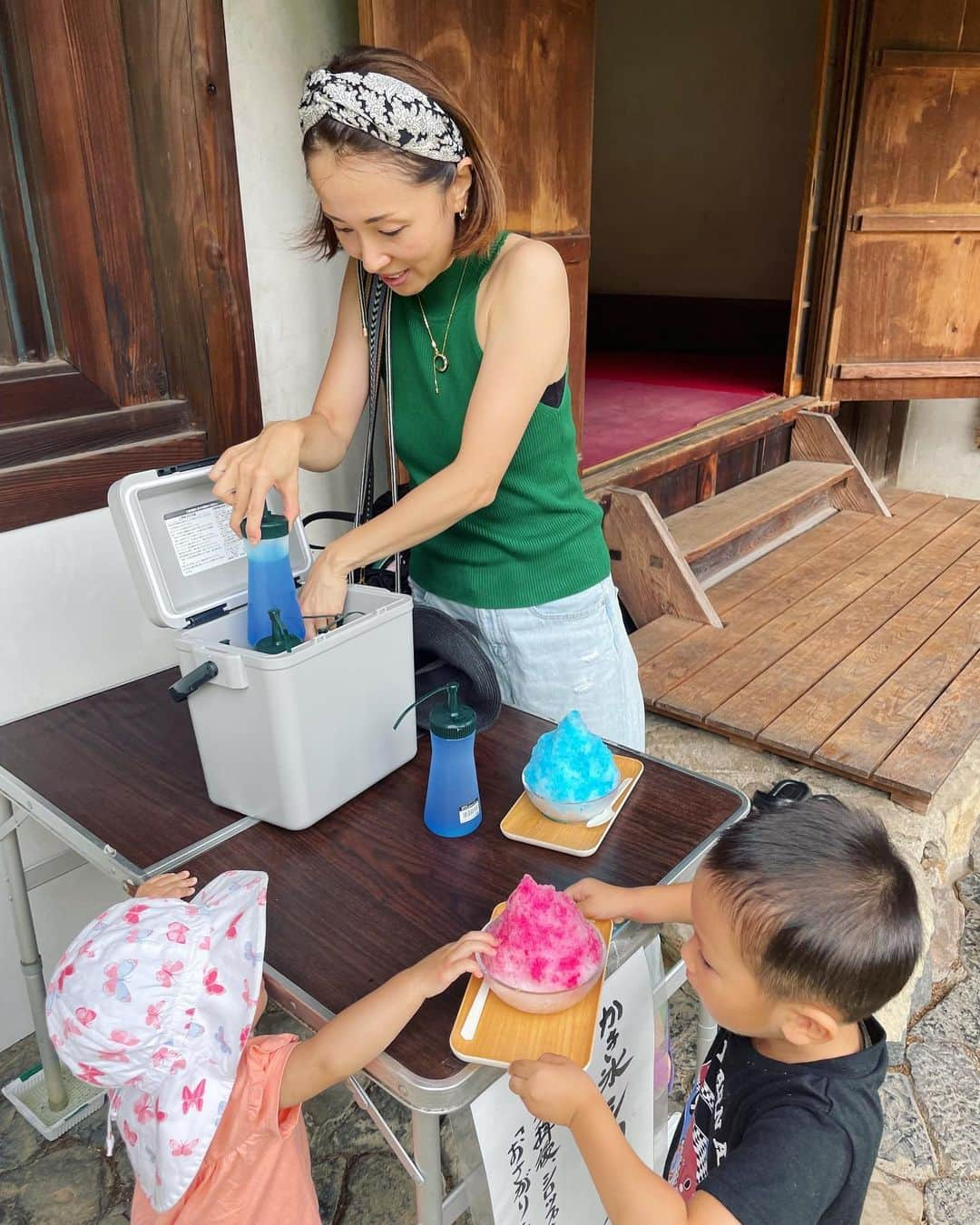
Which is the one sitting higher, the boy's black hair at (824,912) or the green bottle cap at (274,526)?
the green bottle cap at (274,526)

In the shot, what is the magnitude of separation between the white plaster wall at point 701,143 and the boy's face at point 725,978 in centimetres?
613

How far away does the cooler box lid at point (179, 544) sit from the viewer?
1350 mm

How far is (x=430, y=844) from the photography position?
1.28 metres

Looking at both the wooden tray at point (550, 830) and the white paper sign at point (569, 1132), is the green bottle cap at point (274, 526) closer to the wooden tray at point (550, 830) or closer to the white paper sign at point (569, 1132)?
the wooden tray at point (550, 830)

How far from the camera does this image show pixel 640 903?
A: 1.13 metres

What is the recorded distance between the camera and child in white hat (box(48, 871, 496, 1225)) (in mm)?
985

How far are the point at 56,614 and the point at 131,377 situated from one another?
1.69 ft

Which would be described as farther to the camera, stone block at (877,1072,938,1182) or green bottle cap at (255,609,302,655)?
stone block at (877,1072,938,1182)

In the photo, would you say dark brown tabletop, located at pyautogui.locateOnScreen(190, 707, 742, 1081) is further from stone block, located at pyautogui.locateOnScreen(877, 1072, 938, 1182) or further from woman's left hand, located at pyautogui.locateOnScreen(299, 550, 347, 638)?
stone block, located at pyautogui.locateOnScreen(877, 1072, 938, 1182)

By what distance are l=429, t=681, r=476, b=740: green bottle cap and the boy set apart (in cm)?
36

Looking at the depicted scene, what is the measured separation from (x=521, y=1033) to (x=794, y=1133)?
0.30m

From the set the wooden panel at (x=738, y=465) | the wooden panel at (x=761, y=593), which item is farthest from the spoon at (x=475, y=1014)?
the wooden panel at (x=738, y=465)

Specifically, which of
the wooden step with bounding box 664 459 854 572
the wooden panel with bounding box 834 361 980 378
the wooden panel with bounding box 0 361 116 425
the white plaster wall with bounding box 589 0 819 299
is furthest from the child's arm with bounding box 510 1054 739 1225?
the white plaster wall with bounding box 589 0 819 299

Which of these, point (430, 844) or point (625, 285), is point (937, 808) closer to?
point (430, 844)
